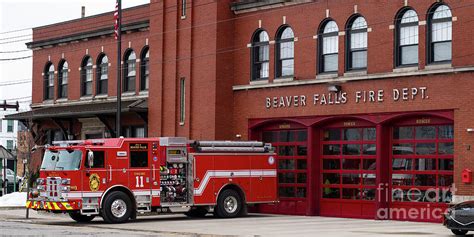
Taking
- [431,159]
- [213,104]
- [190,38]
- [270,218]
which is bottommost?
[270,218]

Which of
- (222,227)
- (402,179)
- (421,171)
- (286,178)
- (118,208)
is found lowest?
(222,227)

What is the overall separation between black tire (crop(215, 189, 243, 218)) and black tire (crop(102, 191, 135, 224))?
3.60 meters

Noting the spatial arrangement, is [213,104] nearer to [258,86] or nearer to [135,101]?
[258,86]

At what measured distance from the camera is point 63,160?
28.8m

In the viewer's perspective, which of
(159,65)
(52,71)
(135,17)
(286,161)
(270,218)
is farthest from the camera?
(52,71)

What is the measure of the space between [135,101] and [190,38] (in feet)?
16.9

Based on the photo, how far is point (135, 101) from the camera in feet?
133

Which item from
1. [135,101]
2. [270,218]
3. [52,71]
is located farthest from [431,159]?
[52,71]

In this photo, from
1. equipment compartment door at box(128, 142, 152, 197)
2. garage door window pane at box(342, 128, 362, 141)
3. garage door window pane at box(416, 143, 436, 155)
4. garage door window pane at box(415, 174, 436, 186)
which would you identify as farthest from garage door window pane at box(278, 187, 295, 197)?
→ equipment compartment door at box(128, 142, 152, 197)

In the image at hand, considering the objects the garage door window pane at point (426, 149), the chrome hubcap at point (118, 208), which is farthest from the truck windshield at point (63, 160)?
the garage door window pane at point (426, 149)

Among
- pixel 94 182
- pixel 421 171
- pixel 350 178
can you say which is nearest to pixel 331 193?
pixel 350 178

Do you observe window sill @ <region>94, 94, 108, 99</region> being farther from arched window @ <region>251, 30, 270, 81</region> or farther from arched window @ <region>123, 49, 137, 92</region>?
arched window @ <region>251, 30, 270, 81</region>

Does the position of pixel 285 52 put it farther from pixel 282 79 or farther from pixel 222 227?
pixel 222 227

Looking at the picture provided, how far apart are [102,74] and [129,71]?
2.38m
